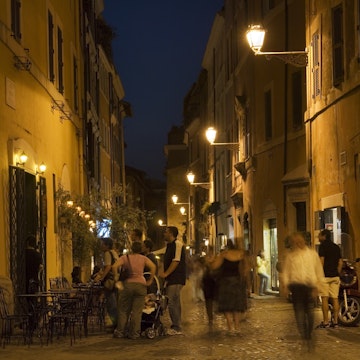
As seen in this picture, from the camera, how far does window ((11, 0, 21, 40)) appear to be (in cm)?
1742

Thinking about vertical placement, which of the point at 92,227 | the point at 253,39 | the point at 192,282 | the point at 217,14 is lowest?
the point at 192,282

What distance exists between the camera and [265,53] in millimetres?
20031

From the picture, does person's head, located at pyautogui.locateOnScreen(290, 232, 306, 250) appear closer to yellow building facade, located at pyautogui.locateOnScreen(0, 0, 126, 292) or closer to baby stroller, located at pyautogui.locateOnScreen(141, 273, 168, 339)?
baby stroller, located at pyautogui.locateOnScreen(141, 273, 168, 339)

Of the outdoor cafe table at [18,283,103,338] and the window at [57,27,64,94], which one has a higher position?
the window at [57,27,64,94]

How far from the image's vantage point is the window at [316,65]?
22031mm

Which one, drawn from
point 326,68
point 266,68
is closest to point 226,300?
point 326,68

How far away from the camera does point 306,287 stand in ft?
43.5

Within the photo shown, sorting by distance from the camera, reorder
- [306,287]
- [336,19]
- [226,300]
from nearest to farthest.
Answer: [306,287] < [226,300] < [336,19]

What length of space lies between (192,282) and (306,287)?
46.8 feet

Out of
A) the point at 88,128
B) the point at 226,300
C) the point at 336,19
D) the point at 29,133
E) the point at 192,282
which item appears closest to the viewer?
the point at 226,300

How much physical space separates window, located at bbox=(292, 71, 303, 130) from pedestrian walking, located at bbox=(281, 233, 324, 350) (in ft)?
40.6

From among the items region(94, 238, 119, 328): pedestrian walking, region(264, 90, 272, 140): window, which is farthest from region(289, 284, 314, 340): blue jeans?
region(264, 90, 272, 140): window

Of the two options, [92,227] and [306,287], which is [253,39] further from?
[92,227]

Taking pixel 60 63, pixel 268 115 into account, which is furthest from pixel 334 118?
pixel 268 115
